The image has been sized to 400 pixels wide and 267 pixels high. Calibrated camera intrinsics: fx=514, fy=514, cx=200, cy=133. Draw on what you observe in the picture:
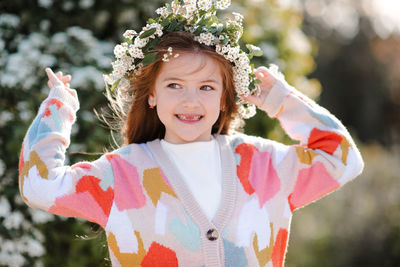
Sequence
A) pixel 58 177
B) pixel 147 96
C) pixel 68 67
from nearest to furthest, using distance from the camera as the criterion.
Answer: pixel 58 177
pixel 147 96
pixel 68 67

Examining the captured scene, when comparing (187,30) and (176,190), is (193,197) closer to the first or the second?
(176,190)

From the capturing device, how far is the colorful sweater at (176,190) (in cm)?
180

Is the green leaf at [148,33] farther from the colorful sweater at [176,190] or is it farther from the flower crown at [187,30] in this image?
the colorful sweater at [176,190]

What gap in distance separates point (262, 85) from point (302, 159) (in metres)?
0.37

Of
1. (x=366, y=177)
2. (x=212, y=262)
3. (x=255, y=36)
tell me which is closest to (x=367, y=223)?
(x=366, y=177)

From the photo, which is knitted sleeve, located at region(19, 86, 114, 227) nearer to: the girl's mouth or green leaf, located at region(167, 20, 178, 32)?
the girl's mouth

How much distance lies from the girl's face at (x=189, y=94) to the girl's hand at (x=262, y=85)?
0.22 metres

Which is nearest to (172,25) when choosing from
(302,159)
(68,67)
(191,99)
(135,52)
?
(135,52)

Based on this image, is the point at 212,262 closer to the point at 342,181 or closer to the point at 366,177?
the point at 342,181

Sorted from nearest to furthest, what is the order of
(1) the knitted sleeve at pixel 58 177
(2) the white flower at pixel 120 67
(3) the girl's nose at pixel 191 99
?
(1) the knitted sleeve at pixel 58 177 → (3) the girl's nose at pixel 191 99 → (2) the white flower at pixel 120 67

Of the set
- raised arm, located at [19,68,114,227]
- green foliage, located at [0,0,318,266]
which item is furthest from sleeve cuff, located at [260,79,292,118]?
green foliage, located at [0,0,318,266]

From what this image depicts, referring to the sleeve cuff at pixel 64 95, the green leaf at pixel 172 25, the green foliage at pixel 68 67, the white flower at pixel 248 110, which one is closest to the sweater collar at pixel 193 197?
the white flower at pixel 248 110

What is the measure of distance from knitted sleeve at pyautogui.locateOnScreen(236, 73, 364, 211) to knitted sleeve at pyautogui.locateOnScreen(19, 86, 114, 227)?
0.53m

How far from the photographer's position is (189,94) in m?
1.91
